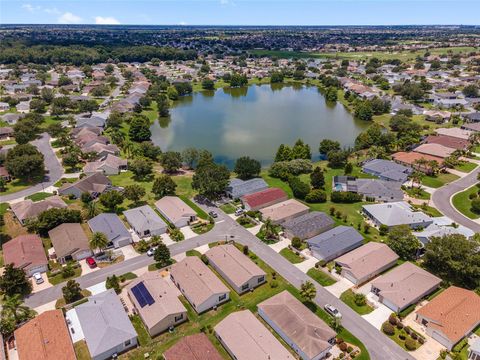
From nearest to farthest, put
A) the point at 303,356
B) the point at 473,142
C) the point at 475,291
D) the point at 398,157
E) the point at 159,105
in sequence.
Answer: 1. the point at 303,356
2. the point at 475,291
3. the point at 398,157
4. the point at 473,142
5. the point at 159,105

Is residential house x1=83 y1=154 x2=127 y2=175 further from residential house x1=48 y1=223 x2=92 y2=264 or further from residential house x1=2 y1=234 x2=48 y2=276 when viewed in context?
residential house x1=2 y1=234 x2=48 y2=276

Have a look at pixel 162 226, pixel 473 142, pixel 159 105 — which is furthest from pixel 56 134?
pixel 473 142

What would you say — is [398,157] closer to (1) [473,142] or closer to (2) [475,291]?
(1) [473,142]

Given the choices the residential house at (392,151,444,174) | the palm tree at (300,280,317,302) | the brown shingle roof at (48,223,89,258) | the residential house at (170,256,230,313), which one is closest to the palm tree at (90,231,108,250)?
the brown shingle roof at (48,223,89,258)

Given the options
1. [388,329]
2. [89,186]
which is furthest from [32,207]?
[388,329]

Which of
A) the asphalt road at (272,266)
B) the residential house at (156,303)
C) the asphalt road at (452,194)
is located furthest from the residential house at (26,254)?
the asphalt road at (452,194)

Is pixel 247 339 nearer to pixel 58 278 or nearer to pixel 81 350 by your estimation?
pixel 81 350
